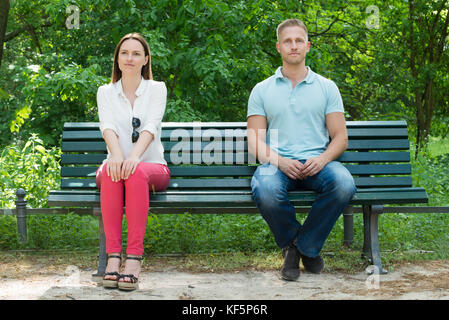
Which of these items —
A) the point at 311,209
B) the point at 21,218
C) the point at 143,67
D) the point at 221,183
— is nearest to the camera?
the point at 311,209

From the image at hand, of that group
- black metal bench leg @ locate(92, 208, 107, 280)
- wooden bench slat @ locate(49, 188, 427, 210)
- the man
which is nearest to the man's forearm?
the man

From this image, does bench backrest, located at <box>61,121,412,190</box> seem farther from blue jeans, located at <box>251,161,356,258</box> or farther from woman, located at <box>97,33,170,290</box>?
blue jeans, located at <box>251,161,356,258</box>

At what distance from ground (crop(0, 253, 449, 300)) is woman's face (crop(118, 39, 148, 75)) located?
1412 mm

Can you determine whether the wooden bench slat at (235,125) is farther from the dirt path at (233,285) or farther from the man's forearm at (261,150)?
the dirt path at (233,285)

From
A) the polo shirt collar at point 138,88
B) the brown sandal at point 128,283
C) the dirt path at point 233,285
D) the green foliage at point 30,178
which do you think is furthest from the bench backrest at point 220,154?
the green foliage at point 30,178

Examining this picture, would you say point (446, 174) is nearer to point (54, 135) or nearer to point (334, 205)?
point (334, 205)

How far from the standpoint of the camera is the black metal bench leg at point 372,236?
4.07 m

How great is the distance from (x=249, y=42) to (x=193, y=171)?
2.95 metres

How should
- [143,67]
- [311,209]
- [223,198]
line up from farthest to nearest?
[143,67]
[223,198]
[311,209]

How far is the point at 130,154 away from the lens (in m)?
3.91

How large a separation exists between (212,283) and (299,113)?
4.27 ft

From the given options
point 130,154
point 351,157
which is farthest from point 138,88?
point 351,157

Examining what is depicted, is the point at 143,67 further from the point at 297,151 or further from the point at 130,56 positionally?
the point at 297,151

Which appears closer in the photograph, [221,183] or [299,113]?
[299,113]
